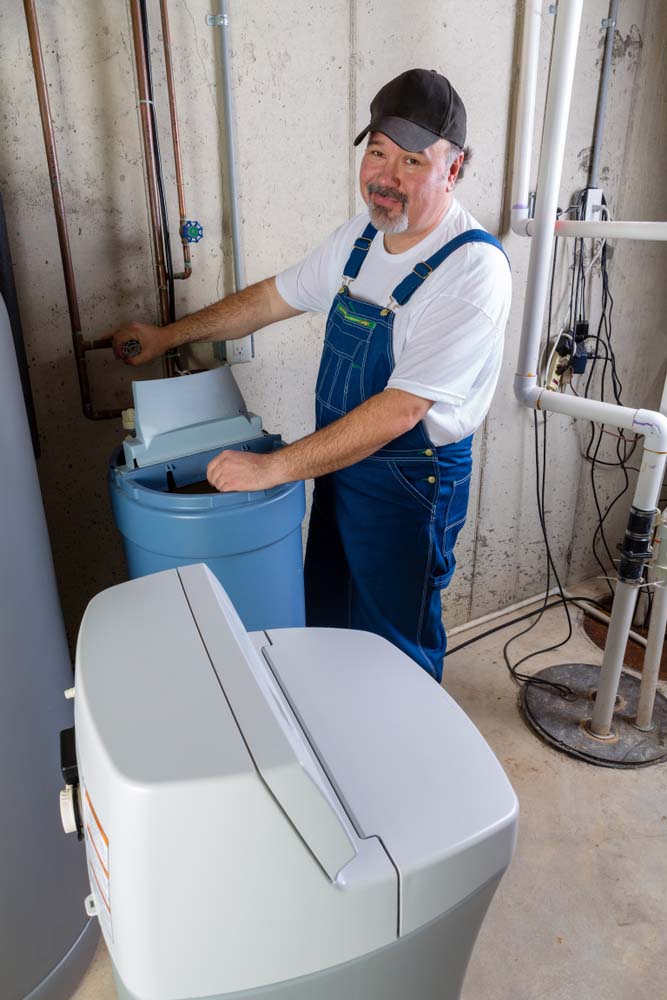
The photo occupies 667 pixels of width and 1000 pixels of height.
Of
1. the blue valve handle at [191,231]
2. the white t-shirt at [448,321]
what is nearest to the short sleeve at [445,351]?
the white t-shirt at [448,321]

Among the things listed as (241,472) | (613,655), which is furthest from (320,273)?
(613,655)

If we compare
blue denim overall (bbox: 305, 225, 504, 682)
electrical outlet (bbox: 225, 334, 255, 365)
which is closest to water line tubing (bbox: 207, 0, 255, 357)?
electrical outlet (bbox: 225, 334, 255, 365)

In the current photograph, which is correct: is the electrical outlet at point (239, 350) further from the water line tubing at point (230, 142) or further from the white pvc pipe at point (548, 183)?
the white pvc pipe at point (548, 183)

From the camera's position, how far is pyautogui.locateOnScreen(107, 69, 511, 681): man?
1348 millimetres

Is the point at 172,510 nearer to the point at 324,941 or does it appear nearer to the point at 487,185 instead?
the point at 324,941

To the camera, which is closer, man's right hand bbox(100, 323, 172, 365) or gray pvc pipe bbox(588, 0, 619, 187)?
man's right hand bbox(100, 323, 172, 365)

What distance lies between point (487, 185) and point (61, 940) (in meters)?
2.00

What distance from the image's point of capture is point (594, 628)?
2.51m

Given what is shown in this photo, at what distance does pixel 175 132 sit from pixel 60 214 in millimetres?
297

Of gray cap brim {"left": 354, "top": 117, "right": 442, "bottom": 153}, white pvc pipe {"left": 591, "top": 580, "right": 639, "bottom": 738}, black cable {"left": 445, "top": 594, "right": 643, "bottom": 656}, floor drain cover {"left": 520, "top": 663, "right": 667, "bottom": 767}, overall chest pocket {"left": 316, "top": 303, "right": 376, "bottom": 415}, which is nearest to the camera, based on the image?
gray cap brim {"left": 354, "top": 117, "right": 442, "bottom": 153}

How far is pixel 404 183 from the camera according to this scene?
1414 millimetres

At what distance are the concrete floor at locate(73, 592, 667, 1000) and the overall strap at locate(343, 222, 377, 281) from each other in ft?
4.19

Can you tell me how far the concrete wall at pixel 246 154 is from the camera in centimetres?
140

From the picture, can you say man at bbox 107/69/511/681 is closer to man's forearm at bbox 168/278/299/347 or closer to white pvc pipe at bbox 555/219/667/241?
man's forearm at bbox 168/278/299/347
